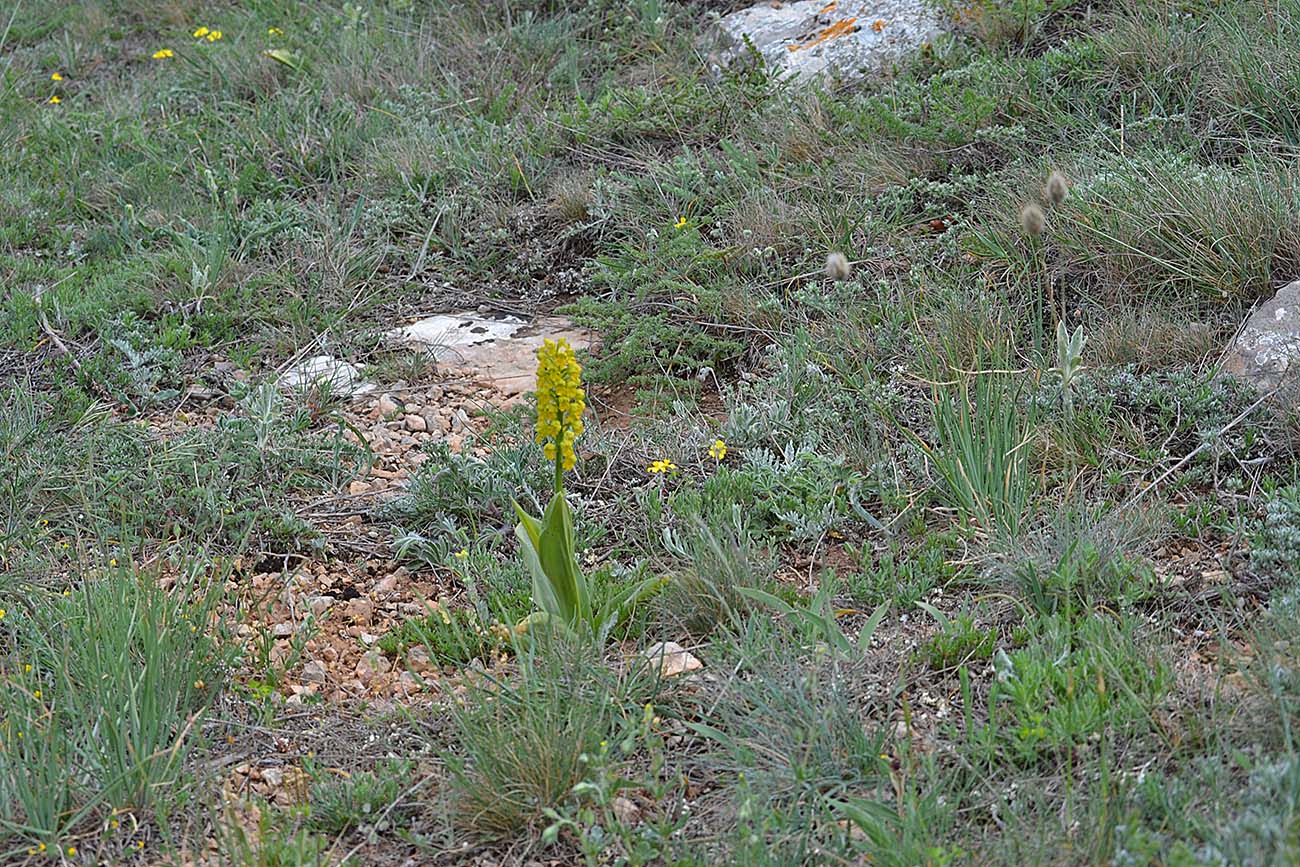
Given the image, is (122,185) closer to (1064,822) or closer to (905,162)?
(905,162)

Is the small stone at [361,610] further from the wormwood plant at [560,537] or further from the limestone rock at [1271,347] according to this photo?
the limestone rock at [1271,347]

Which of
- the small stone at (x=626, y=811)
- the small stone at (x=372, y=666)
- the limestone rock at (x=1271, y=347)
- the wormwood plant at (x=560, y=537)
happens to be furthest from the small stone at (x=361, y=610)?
the limestone rock at (x=1271, y=347)

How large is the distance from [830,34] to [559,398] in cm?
381

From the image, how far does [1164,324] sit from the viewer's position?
3.41 metres

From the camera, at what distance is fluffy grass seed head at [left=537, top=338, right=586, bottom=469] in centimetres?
235

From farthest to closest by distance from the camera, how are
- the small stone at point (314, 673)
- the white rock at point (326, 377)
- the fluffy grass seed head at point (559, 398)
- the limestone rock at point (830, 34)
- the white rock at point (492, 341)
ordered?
the limestone rock at point (830, 34)
the white rock at point (492, 341)
the white rock at point (326, 377)
the small stone at point (314, 673)
the fluffy grass seed head at point (559, 398)

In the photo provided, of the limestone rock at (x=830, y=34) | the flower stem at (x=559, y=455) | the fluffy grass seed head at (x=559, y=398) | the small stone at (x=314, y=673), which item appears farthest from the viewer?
the limestone rock at (x=830, y=34)

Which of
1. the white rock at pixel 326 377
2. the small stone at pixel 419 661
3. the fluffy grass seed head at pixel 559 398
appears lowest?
the small stone at pixel 419 661

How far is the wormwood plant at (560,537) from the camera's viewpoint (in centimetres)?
238

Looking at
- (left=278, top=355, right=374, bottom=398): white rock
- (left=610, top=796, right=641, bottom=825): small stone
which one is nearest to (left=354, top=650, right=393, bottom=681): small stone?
(left=610, top=796, right=641, bottom=825): small stone

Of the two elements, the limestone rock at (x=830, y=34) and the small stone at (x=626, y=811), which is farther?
the limestone rock at (x=830, y=34)

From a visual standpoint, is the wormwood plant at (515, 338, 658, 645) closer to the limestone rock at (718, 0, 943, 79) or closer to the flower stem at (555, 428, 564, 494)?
the flower stem at (555, 428, 564, 494)

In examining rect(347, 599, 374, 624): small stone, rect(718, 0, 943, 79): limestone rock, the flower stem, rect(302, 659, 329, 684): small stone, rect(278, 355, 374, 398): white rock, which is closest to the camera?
the flower stem

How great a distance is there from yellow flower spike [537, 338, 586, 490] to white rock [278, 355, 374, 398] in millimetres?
1697
